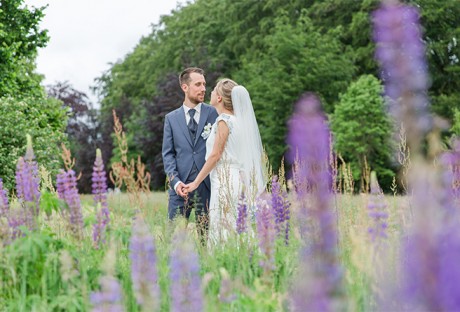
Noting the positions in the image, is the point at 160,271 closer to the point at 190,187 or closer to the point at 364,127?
the point at 190,187

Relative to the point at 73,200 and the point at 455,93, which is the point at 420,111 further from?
the point at 455,93

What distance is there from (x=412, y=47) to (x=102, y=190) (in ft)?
9.04

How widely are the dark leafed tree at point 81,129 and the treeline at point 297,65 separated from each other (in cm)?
389

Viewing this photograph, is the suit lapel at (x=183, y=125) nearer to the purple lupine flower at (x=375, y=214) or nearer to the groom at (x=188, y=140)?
the groom at (x=188, y=140)

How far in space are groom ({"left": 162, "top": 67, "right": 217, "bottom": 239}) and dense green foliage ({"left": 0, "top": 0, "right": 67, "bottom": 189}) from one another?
7.44m

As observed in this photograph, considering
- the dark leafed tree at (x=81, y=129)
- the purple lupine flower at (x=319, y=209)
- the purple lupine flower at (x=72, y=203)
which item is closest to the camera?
the purple lupine flower at (x=319, y=209)

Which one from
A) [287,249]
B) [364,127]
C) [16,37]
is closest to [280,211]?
[287,249]

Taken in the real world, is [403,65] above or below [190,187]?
above

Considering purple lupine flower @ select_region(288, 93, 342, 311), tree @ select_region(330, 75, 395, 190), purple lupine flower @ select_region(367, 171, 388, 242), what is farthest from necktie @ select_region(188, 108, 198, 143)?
tree @ select_region(330, 75, 395, 190)

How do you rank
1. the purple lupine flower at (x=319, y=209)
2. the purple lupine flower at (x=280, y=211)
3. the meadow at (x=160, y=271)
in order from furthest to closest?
1. the purple lupine flower at (x=280, y=211)
2. the meadow at (x=160, y=271)
3. the purple lupine flower at (x=319, y=209)

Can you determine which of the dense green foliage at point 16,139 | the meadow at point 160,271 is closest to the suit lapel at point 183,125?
the meadow at point 160,271

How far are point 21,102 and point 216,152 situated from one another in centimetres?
1078

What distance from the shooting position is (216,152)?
256 inches

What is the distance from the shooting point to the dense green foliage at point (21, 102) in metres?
14.7
